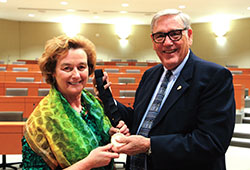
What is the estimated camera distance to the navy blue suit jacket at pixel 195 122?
54.3 inches

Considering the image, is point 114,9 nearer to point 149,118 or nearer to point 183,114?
point 149,118

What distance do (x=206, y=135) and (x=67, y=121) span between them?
710 mm

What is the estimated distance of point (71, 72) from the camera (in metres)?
1.45

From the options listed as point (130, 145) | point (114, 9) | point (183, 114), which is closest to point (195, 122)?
point (183, 114)

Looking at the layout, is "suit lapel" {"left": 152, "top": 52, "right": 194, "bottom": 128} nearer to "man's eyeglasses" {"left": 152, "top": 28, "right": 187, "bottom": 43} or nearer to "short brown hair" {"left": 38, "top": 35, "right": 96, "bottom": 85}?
"man's eyeglasses" {"left": 152, "top": 28, "right": 187, "bottom": 43}

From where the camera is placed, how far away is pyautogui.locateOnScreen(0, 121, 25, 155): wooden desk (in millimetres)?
3486

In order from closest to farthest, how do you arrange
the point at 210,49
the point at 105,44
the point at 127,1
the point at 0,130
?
the point at 0,130
the point at 127,1
the point at 210,49
the point at 105,44

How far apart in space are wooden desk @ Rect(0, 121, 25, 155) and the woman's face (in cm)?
230

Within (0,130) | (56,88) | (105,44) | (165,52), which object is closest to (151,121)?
(165,52)

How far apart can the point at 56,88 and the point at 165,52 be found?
2.16 feet

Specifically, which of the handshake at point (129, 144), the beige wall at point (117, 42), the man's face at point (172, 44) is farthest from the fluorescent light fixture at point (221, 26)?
the handshake at point (129, 144)

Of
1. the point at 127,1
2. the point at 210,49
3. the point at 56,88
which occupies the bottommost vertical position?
the point at 56,88

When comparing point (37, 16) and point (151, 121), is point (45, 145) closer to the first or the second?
point (151, 121)

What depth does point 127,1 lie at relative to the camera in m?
10.7
